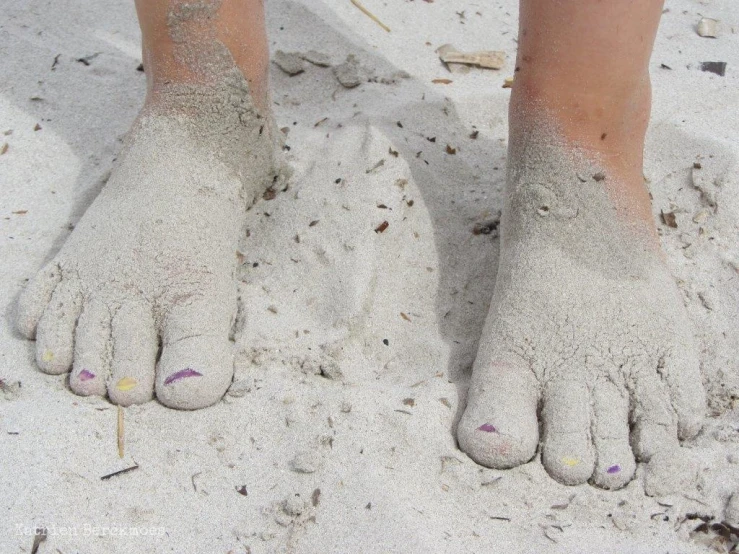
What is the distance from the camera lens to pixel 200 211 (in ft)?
4.77

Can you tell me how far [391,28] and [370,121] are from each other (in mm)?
606

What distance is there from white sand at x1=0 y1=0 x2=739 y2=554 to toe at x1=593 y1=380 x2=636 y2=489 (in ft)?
0.08

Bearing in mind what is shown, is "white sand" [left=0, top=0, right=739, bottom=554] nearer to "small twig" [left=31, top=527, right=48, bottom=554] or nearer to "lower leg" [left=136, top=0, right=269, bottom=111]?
"small twig" [left=31, top=527, right=48, bottom=554]

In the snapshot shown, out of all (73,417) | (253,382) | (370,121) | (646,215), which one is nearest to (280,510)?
(253,382)

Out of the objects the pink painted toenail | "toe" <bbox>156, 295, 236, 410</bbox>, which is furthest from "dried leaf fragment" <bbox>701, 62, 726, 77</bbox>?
"toe" <bbox>156, 295, 236, 410</bbox>

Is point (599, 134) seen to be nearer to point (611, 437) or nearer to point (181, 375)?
point (611, 437)

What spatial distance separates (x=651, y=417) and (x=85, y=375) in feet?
2.91

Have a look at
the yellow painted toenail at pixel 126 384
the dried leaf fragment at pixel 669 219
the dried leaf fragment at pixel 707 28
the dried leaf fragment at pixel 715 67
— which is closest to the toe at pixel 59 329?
the yellow painted toenail at pixel 126 384

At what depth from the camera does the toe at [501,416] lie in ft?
3.84

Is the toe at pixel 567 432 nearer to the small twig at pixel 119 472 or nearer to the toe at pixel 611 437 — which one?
the toe at pixel 611 437

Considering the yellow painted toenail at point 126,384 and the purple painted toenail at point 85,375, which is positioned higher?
the purple painted toenail at point 85,375

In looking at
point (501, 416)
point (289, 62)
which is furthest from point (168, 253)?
point (289, 62)

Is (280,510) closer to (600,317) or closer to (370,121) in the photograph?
(600,317)

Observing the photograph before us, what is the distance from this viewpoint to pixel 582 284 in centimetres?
130
